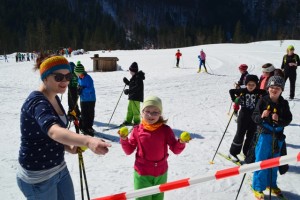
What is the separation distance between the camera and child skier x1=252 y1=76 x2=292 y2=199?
3.99m

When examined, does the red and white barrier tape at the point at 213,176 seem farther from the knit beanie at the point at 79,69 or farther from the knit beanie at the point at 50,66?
the knit beanie at the point at 79,69

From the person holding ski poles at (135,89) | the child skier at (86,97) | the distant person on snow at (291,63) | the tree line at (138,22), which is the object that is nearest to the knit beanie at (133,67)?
the person holding ski poles at (135,89)

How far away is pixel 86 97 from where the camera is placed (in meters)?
7.27

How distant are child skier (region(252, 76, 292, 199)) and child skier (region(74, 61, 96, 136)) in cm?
437

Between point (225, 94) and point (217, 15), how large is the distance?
507 ft

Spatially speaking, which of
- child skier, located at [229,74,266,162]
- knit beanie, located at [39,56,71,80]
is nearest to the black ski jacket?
child skier, located at [229,74,266,162]

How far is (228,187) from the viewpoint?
467 centimetres

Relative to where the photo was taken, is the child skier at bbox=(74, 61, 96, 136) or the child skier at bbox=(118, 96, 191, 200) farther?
the child skier at bbox=(74, 61, 96, 136)

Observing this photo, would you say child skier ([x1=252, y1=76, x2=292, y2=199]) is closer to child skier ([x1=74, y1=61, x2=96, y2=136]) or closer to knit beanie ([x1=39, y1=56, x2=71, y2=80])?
knit beanie ([x1=39, y1=56, x2=71, y2=80])

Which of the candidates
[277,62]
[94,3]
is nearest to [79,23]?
[94,3]

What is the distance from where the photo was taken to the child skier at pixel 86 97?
283 inches

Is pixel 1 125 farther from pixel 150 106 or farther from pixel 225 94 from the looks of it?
pixel 225 94

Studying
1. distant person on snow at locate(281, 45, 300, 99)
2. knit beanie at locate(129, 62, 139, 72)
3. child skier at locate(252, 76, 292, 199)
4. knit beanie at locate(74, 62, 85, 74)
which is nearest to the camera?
child skier at locate(252, 76, 292, 199)

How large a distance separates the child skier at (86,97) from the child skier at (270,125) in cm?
437
